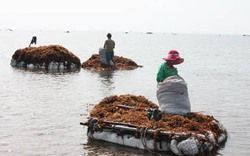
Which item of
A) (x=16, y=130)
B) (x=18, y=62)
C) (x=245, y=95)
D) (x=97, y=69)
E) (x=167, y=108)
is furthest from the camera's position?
(x=18, y=62)

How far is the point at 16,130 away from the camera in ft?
50.0

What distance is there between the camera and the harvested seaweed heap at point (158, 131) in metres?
12.2

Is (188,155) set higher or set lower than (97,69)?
lower

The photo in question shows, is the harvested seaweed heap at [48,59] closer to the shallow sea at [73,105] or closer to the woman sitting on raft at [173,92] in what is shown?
the shallow sea at [73,105]

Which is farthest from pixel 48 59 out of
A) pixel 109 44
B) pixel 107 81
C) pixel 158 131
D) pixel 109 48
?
pixel 158 131

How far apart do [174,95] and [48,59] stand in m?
24.2

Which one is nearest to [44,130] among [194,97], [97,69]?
[194,97]

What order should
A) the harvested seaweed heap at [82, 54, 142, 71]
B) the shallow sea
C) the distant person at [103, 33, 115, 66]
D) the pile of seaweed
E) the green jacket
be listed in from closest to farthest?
the pile of seaweed → the shallow sea → the green jacket → the distant person at [103, 33, 115, 66] → the harvested seaweed heap at [82, 54, 142, 71]

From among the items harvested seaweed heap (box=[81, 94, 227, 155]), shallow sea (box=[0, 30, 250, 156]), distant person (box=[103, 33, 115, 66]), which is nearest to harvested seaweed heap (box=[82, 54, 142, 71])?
distant person (box=[103, 33, 115, 66])

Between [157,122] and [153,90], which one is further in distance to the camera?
[153,90]

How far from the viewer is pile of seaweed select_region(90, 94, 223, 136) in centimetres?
1288

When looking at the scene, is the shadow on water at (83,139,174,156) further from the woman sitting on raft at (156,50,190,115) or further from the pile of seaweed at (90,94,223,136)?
the woman sitting on raft at (156,50,190,115)

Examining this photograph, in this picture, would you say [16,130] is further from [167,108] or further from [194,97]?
[194,97]

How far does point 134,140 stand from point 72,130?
330 centimetres
